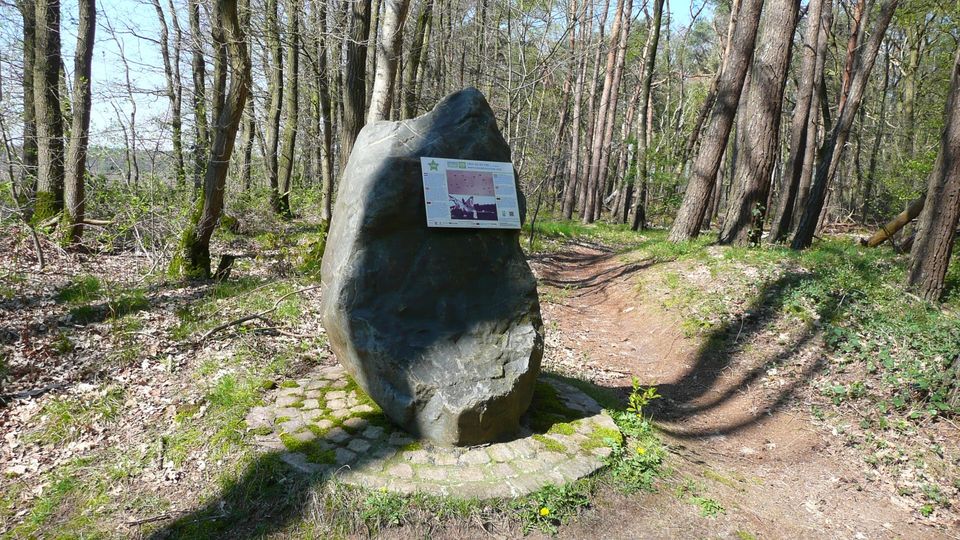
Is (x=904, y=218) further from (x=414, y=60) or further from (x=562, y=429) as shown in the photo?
(x=414, y=60)

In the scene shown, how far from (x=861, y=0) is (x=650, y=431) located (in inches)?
563

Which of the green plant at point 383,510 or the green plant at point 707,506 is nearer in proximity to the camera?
the green plant at point 383,510

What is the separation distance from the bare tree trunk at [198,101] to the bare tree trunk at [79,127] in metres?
1.46

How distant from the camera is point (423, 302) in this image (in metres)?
4.13

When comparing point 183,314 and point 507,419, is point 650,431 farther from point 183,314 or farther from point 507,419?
point 183,314

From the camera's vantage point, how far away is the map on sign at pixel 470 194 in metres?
4.18

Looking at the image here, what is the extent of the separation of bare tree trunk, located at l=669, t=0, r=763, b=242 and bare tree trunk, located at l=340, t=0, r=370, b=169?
6.86 meters

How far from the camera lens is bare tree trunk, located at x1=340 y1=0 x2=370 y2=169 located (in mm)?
8672

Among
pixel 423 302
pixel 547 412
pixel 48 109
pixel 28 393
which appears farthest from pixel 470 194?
pixel 48 109

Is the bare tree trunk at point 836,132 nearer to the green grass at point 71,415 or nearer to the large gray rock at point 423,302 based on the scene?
the large gray rock at point 423,302

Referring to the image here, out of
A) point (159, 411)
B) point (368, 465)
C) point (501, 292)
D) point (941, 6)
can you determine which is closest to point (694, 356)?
Answer: point (501, 292)

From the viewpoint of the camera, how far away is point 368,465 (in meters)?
Result: 3.60

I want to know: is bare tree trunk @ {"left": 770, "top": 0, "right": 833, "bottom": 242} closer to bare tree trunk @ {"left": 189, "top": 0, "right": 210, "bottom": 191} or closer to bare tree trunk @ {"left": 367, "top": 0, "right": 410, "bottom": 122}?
bare tree trunk @ {"left": 367, "top": 0, "right": 410, "bottom": 122}

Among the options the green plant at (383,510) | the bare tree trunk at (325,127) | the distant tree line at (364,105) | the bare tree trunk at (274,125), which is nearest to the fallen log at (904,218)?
the distant tree line at (364,105)
